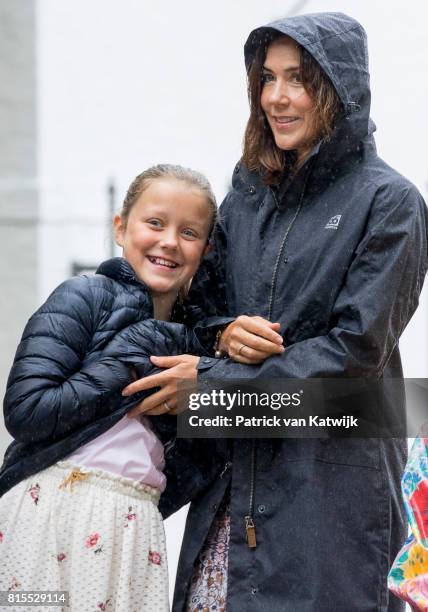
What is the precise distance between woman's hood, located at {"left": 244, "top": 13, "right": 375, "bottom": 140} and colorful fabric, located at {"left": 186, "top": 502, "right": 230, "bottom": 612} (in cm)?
90

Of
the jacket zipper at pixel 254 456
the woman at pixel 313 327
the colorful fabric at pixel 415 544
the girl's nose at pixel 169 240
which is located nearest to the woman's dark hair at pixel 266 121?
the woman at pixel 313 327

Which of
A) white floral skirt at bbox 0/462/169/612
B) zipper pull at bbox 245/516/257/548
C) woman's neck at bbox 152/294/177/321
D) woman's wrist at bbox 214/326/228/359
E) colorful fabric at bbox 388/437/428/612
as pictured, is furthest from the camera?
woman's neck at bbox 152/294/177/321

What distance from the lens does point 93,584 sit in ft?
6.77

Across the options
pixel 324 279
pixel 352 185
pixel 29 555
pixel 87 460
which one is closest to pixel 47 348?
pixel 87 460

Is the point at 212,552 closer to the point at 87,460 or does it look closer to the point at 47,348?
the point at 87,460

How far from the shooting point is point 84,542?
2070 mm

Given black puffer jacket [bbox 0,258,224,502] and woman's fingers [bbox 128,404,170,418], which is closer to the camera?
black puffer jacket [bbox 0,258,224,502]

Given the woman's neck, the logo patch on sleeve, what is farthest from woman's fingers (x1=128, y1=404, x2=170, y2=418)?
the logo patch on sleeve

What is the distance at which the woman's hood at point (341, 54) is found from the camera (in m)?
2.21

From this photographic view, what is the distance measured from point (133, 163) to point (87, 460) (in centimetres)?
479

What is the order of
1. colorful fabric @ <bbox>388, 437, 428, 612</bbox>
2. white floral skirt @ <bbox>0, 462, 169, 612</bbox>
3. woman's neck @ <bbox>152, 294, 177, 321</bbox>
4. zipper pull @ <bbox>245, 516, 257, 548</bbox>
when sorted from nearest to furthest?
colorful fabric @ <bbox>388, 437, 428, 612</bbox>
white floral skirt @ <bbox>0, 462, 169, 612</bbox>
zipper pull @ <bbox>245, 516, 257, 548</bbox>
woman's neck @ <bbox>152, 294, 177, 321</bbox>

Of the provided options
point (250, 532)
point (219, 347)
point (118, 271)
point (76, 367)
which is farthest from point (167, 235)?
point (250, 532)

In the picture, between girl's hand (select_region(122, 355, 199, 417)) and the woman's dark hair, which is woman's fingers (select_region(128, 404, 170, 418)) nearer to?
girl's hand (select_region(122, 355, 199, 417))

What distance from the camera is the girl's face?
93.0 inches
